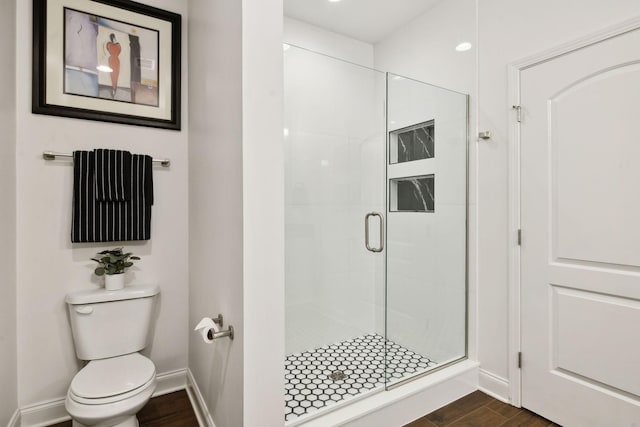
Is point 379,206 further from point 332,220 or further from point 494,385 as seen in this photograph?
point 494,385

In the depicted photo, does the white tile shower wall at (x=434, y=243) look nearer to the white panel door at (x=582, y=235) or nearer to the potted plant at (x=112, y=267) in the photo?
the white panel door at (x=582, y=235)

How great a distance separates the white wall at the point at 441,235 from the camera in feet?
7.50

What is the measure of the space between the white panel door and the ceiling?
43.9 inches

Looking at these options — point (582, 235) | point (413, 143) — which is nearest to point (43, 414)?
point (413, 143)

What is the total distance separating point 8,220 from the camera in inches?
64.9

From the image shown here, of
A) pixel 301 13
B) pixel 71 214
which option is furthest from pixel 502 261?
pixel 71 214

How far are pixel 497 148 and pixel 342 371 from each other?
5.72 feet

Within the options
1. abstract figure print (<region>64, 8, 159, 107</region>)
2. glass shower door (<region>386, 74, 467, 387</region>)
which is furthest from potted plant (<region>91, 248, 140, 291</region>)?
glass shower door (<region>386, 74, 467, 387</region>)

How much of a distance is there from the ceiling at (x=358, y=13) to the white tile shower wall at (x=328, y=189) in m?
0.10

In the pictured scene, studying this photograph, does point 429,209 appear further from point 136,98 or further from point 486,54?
point 136,98

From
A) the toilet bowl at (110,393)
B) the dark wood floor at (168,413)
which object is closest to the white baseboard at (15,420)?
the dark wood floor at (168,413)

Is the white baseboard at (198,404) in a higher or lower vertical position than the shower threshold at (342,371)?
lower

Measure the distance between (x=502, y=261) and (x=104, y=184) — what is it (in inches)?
95.7

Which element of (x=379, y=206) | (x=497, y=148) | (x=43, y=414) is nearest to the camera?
(x=43, y=414)
